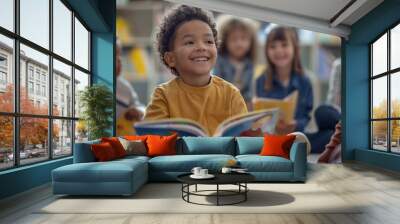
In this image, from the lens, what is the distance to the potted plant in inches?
297

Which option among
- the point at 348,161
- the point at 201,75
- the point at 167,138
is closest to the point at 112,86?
the point at 201,75

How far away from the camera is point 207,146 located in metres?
6.79

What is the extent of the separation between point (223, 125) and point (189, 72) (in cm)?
145

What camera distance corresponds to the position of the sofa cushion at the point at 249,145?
22.1 feet

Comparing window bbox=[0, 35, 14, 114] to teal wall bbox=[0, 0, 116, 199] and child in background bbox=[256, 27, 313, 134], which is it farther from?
child in background bbox=[256, 27, 313, 134]

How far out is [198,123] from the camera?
873cm

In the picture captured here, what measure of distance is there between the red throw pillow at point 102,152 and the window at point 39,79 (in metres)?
0.97

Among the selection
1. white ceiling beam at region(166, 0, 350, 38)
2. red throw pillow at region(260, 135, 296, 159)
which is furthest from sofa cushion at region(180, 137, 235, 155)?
white ceiling beam at region(166, 0, 350, 38)

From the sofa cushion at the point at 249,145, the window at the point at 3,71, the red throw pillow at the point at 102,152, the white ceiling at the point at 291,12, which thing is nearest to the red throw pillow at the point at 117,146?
the red throw pillow at the point at 102,152

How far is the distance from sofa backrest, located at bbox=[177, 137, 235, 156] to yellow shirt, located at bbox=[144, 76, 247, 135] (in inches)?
72.9

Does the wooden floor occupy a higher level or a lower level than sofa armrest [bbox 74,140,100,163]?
lower

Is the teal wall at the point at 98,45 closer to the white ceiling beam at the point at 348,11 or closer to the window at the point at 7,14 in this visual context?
the window at the point at 7,14

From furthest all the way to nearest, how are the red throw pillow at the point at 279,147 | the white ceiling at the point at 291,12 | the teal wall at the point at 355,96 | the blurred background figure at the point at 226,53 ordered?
1. the teal wall at the point at 355,96
2. the blurred background figure at the point at 226,53
3. the white ceiling at the point at 291,12
4. the red throw pillow at the point at 279,147

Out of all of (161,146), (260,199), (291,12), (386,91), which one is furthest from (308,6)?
(260,199)
